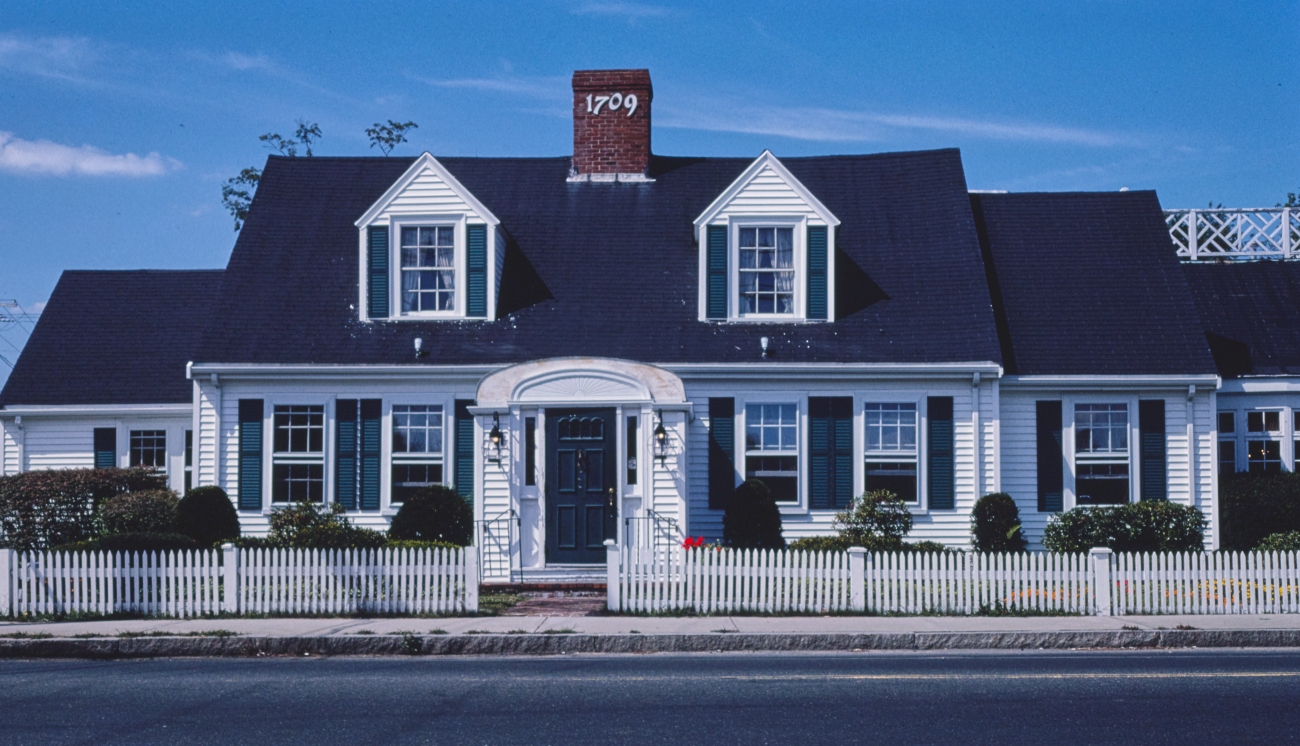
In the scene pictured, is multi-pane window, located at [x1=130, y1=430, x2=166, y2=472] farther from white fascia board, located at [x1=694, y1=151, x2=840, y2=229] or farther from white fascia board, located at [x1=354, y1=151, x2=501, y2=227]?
white fascia board, located at [x1=694, y1=151, x2=840, y2=229]

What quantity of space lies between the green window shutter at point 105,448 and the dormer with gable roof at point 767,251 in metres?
11.0

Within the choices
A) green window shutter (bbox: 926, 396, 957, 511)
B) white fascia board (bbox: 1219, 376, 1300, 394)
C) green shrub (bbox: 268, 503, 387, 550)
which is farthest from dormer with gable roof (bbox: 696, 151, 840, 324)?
white fascia board (bbox: 1219, 376, 1300, 394)

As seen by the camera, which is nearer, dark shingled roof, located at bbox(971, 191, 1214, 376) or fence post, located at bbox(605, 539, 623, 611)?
fence post, located at bbox(605, 539, 623, 611)

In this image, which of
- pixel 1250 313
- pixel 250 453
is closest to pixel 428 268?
pixel 250 453

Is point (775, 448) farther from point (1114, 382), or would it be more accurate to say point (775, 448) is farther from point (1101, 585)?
point (1101, 585)

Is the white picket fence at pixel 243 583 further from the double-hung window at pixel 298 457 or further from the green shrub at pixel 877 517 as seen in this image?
the green shrub at pixel 877 517

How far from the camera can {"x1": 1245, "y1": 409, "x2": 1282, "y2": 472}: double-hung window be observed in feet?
70.9

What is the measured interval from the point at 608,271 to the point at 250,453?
6514mm

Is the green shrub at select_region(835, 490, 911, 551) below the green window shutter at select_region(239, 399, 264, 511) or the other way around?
below

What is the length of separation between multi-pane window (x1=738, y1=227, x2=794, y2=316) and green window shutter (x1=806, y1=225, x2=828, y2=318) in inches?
13.0

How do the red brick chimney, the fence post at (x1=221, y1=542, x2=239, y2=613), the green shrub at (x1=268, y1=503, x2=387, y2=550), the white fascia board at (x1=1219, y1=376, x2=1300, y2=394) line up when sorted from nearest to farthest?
the fence post at (x1=221, y1=542, x2=239, y2=613)
the green shrub at (x1=268, y1=503, x2=387, y2=550)
the white fascia board at (x1=1219, y1=376, x2=1300, y2=394)
the red brick chimney

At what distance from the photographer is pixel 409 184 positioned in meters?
21.3

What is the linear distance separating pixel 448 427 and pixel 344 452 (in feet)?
5.56

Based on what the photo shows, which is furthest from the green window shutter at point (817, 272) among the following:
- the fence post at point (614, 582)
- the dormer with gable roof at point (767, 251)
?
the fence post at point (614, 582)
